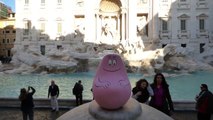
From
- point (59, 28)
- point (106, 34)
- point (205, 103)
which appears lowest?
point (205, 103)

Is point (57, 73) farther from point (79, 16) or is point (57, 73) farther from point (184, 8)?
point (184, 8)

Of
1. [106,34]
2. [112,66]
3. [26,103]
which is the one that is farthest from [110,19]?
[112,66]

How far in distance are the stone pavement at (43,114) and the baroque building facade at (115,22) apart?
2390 cm

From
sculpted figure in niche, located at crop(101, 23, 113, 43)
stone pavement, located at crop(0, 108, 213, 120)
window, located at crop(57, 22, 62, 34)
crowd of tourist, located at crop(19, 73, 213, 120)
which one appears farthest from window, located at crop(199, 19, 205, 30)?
crowd of tourist, located at crop(19, 73, 213, 120)

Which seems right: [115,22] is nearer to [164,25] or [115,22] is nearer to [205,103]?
[164,25]

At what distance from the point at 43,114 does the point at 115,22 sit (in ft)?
90.6

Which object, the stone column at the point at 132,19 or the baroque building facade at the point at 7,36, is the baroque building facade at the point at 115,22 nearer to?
the stone column at the point at 132,19

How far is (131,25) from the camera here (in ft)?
108

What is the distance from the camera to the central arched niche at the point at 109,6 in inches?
1347

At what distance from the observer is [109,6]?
34.6m

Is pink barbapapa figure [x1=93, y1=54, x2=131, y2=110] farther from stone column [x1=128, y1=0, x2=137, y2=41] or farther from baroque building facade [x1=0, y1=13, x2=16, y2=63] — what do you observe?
baroque building facade [x1=0, y1=13, x2=16, y2=63]

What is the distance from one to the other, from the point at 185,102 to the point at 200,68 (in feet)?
54.5

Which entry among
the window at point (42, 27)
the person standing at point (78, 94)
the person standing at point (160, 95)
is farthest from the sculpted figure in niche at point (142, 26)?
the person standing at point (160, 95)

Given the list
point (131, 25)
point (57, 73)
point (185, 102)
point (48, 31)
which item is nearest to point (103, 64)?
point (185, 102)
